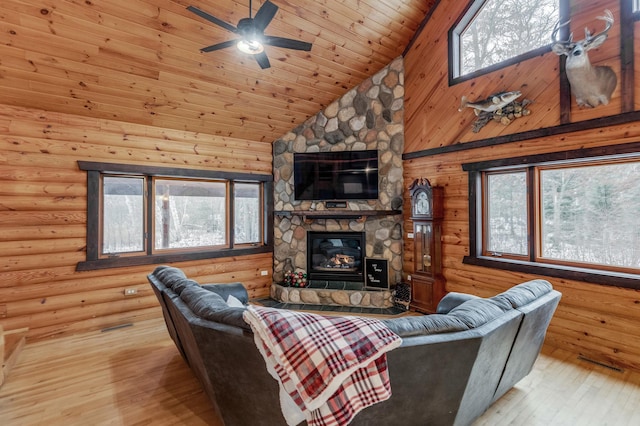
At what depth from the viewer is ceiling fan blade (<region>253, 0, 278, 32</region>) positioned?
228cm

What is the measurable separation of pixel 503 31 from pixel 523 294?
3.54m

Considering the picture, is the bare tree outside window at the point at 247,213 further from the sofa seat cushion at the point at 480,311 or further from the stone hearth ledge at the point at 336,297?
the sofa seat cushion at the point at 480,311

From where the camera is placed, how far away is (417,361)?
154 centimetres

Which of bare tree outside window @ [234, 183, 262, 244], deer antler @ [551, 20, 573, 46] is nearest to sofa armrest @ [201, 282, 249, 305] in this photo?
bare tree outside window @ [234, 183, 262, 244]

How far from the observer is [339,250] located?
516 cm

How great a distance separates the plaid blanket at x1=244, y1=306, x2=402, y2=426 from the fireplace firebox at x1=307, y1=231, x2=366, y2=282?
11.3ft

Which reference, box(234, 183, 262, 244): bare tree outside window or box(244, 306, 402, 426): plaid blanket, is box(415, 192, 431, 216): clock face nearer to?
box(234, 183, 262, 244): bare tree outside window

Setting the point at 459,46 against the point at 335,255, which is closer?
the point at 459,46

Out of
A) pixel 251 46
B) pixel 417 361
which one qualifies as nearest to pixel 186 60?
pixel 251 46

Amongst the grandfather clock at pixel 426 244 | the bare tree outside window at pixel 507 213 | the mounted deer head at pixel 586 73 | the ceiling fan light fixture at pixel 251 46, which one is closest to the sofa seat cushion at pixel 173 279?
the ceiling fan light fixture at pixel 251 46

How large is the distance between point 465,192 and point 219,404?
3.71m

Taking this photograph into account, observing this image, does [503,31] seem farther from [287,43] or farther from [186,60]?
[186,60]

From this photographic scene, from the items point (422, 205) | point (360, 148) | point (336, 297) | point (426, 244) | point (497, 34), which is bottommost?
point (336, 297)

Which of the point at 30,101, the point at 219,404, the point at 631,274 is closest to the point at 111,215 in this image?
the point at 30,101
